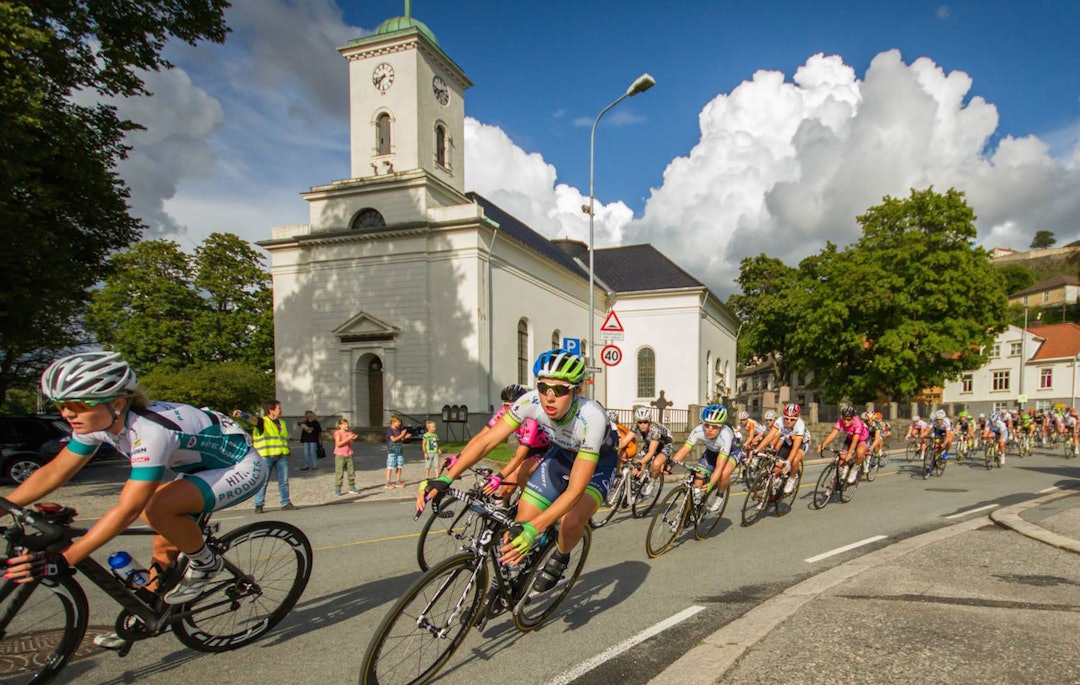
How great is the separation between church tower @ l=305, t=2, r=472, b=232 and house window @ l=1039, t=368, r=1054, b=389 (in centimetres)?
6413

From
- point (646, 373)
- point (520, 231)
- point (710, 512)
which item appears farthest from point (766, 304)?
point (710, 512)

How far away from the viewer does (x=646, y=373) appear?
145ft

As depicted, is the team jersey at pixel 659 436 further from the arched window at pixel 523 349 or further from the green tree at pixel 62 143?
the arched window at pixel 523 349

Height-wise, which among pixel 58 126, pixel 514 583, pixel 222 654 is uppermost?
pixel 58 126

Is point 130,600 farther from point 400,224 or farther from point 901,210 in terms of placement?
point 901,210

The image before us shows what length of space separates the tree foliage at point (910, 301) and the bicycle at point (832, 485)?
104 feet

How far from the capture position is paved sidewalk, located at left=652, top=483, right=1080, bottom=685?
147 inches

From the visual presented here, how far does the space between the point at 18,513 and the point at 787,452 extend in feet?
34.3

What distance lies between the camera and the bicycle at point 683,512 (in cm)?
740

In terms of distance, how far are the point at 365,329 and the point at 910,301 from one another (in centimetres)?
3369

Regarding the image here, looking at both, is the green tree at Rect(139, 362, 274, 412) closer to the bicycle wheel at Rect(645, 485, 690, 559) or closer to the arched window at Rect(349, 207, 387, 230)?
the arched window at Rect(349, 207, 387, 230)

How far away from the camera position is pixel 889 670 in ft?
12.2

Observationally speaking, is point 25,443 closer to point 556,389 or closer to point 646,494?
point 646,494

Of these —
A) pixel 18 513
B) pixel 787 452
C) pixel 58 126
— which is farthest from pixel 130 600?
pixel 58 126
